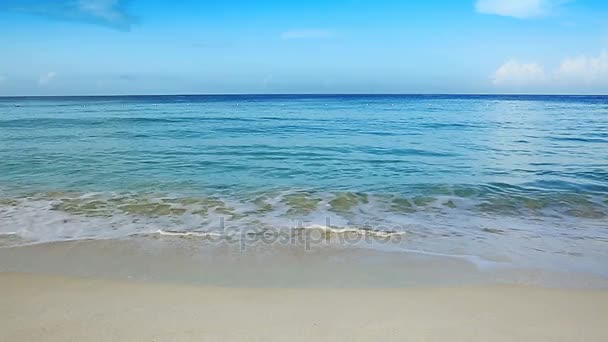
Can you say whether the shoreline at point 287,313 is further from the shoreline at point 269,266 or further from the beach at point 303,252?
the shoreline at point 269,266

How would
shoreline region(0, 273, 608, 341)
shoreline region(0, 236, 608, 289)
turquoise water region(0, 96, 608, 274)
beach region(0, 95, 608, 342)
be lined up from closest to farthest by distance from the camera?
shoreline region(0, 273, 608, 341), beach region(0, 95, 608, 342), shoreline region(0, 236, 608, 289), turquoise water region(0, 96, 608, 274)

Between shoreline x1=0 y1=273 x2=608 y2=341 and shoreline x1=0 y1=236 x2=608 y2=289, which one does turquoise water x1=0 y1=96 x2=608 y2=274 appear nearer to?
shoreline x1=0 y1=236 x2=608 y2=289

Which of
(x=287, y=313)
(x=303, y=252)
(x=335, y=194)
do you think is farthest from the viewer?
(x=335, y=194)

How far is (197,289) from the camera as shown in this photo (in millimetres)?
4301

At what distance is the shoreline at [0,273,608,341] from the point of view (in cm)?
343

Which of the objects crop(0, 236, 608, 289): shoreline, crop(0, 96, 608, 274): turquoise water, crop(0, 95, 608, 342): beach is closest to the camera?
crop(0, 95, 608, 342): beach

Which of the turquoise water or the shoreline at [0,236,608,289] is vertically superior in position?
the turquoise water

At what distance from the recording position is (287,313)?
12.4 feet

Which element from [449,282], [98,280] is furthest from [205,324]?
[449,282]

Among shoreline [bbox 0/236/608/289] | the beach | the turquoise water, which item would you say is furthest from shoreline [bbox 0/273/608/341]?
the turquoise water

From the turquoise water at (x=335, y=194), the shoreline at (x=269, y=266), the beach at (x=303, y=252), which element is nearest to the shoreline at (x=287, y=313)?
the beach at (x=303, y=252)

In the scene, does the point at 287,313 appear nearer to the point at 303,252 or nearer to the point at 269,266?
the point at 269,266

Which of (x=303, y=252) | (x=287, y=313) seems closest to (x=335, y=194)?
(x=303, y=252)

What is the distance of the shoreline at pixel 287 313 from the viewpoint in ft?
11.3
